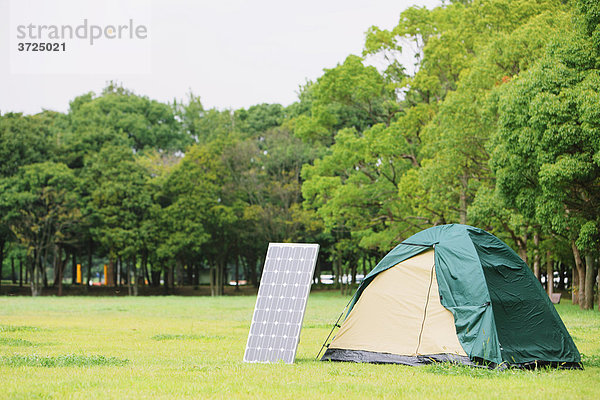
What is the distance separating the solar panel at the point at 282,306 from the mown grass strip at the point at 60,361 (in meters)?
2.20

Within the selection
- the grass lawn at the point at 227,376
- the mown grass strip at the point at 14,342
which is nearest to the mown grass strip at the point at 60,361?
the grass lawn at the point at 227,376

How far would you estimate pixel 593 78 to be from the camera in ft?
66.0

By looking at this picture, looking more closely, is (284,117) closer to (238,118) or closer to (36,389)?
(238,118)

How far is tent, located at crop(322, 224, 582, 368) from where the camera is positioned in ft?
33.8

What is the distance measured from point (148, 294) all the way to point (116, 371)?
4499cm

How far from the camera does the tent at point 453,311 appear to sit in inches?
406

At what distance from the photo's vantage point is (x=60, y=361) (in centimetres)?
1048

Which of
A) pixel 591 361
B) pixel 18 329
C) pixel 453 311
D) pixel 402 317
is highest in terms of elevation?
pixel 453 311

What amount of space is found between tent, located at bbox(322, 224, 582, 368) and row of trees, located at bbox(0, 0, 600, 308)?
1019 centimetres

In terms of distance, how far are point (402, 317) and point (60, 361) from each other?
5.55m

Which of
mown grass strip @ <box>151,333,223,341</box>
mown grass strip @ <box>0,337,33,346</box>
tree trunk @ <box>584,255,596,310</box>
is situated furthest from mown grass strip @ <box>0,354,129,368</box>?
tree trunk @ <box>584,255,596,310</box>

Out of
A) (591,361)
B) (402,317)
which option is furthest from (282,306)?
(591,361)

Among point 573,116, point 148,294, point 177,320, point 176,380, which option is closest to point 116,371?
point 176,380

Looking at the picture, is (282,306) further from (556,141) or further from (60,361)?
(556,141)
